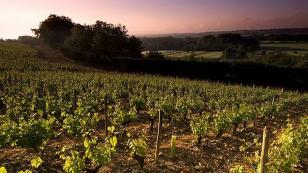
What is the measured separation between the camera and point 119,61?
52.3m

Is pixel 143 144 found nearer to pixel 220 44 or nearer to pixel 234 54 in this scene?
pixel 234 54

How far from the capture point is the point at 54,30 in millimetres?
69875

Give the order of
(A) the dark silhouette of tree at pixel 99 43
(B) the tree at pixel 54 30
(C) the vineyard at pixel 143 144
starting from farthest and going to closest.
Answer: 1. (B) the tree at pixel 54 30
2. (A) the dark silhouette of tree at pixel 99 43
3. (C) the vineyard at pixel 143 144

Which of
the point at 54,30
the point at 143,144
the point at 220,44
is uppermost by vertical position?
the point at 54,30

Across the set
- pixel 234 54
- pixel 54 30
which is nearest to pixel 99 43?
pixel 54 30

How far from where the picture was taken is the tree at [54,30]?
2721 inches

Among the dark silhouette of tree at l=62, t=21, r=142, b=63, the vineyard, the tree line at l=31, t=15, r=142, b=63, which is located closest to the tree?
the tree line at l=31, t=15, r=142, b=63

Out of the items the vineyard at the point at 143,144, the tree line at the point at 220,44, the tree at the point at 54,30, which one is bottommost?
the vineyard at the point at 143,144

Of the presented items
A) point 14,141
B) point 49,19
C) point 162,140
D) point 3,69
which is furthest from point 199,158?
point 49,19

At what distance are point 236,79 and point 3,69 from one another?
28.5 metres

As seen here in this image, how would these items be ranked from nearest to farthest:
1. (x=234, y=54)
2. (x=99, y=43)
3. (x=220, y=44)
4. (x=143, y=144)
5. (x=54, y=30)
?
(x=143, y=144) < (x=99, y=43) < (x=54, y=30) < (x=234, y=54) < (x=220, y=44)

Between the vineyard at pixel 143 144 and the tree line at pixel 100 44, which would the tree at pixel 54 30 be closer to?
the tree line at pixel 100 44

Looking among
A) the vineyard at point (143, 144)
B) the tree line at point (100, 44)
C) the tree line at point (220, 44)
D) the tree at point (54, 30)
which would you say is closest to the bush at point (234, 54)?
the tree line at point (220, 44)

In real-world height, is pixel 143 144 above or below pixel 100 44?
below
